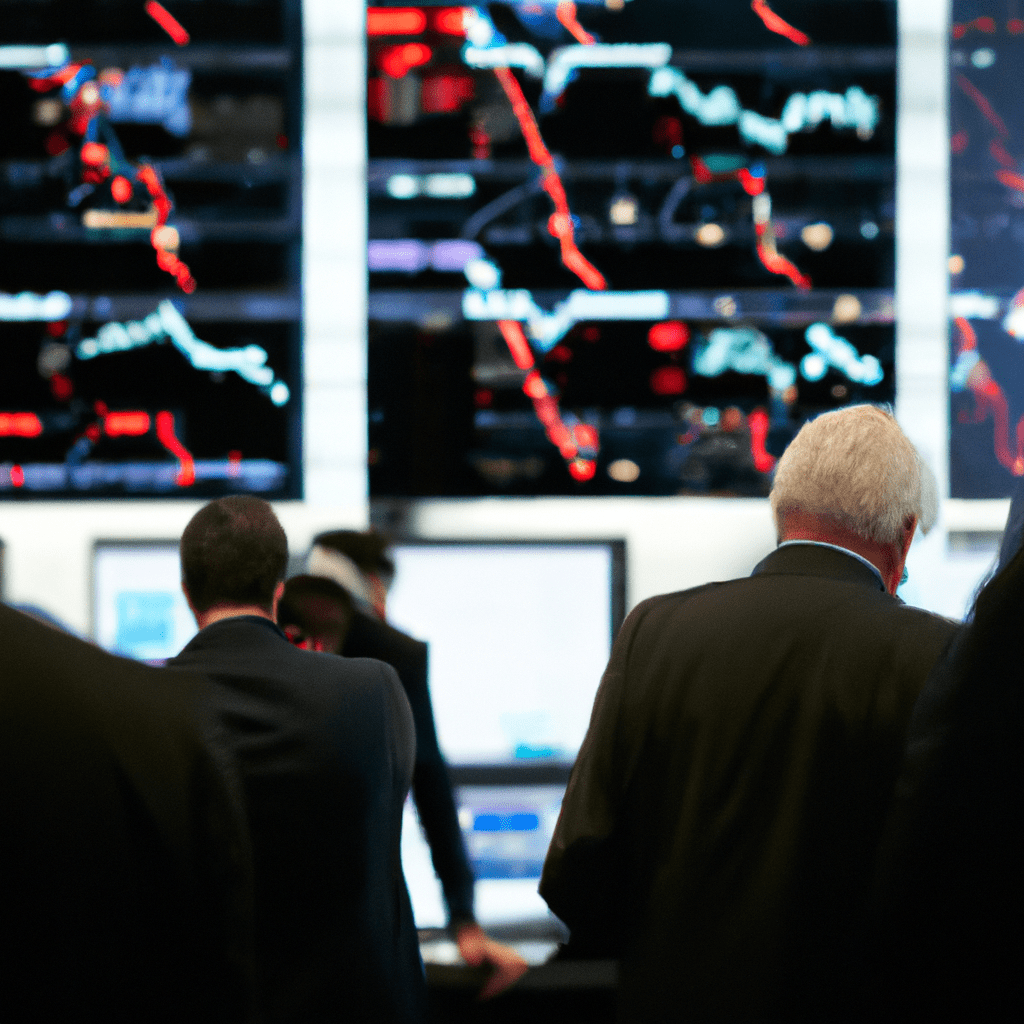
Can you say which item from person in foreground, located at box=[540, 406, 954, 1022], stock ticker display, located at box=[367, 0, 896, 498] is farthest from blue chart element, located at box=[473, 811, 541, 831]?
person in foreground, located at box=[540, 406, 954, 1022]

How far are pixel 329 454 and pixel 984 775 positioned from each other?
2.32 meters

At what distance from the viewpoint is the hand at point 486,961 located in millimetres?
2186

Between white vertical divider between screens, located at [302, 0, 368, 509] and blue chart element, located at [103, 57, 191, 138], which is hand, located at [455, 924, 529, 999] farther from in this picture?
blue chart element, located at [103, 57, 191, 138]

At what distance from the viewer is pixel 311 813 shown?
1604mm

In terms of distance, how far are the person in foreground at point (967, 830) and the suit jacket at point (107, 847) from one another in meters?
0.49

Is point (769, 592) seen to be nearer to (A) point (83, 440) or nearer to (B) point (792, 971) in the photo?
(B) point (792, 971)

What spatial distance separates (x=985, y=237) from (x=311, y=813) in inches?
86.9

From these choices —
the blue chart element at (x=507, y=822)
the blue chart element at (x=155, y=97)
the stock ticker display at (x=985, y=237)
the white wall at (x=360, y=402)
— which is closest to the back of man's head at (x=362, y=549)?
the white wall at (x=360, y=402)

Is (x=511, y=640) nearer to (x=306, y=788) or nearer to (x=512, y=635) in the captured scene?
(x=512, y=635)

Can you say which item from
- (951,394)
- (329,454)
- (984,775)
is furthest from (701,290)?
(984,775)

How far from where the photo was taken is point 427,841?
2.14 meters

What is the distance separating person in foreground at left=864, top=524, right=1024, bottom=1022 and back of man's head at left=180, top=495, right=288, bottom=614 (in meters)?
1.17

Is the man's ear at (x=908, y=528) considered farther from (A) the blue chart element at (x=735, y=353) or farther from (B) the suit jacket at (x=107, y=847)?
(A) the blue chart element at (x=735, y=353)

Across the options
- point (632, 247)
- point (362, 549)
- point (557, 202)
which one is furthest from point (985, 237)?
point (362, 549)
